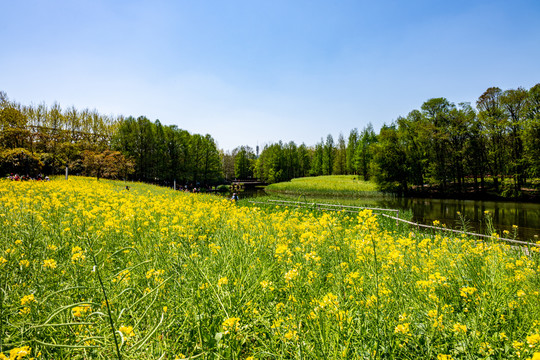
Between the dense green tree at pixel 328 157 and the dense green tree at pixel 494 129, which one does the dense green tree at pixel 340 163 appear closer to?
the dense green tree at pixel 328 157

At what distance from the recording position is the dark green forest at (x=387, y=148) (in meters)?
24.8

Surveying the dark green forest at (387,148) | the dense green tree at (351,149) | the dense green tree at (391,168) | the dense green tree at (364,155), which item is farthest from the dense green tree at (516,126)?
the dense green tree at (351,149)

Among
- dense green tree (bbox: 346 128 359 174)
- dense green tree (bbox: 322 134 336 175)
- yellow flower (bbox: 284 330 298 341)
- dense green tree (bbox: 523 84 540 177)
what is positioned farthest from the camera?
dense green tree (bbox: 322 134 336 175)

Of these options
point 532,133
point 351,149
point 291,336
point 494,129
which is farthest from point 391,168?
point 291,336

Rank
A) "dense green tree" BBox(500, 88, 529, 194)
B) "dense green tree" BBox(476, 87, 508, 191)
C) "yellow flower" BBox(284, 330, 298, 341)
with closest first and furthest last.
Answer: "yellow flower" BBox(284, 330, 298, 341)
"dense green tree" BBox(500, 88, 529, 194)
"dense green tree" BBox(476, 87, 508, 191)

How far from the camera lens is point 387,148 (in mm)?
36406

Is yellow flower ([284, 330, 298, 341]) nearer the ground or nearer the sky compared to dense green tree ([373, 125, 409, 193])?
nearer the ground

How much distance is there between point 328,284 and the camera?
2.71 meters

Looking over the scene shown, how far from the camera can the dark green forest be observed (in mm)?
24844

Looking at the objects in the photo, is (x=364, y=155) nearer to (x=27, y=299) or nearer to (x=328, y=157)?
(x=328, y=157)

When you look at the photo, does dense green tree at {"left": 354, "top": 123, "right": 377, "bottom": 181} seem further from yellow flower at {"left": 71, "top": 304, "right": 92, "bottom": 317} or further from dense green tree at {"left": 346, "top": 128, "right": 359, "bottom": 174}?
yellow flower at {"left": 71, "top": 304, "right": 92, "bottom": 317}

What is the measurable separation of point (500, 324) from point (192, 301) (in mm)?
2578

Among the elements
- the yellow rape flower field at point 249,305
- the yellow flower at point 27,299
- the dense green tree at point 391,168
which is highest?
the dense green tree at point 391,168

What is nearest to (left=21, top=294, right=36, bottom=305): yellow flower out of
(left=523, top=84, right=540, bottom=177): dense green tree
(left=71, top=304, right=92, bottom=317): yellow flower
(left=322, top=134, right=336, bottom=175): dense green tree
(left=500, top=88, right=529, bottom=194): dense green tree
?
(left=71, top=304, right=92, bottom=317): yellow flower
